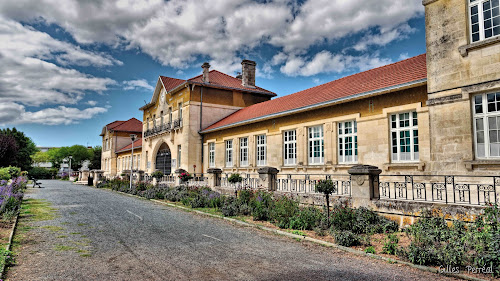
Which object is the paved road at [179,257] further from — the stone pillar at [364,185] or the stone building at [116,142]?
the stone building at [116,142]

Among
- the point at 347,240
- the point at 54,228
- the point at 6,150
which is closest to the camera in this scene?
the point at 347,240

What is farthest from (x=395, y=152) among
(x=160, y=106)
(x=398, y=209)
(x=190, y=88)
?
(x=160, y=106)

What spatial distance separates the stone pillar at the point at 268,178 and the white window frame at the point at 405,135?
200 inches

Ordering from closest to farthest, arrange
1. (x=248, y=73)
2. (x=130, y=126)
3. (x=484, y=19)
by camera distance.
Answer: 1. (x=484, y=19)
2. (x=248, y=73)
3. (x=130, y=126)

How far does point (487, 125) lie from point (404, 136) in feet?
11.5

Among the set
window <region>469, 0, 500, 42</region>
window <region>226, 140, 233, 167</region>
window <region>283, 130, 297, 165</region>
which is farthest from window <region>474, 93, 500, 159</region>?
window <region>226, 140, 233, 167</region>

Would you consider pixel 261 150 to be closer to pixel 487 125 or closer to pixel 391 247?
pixel 487 125

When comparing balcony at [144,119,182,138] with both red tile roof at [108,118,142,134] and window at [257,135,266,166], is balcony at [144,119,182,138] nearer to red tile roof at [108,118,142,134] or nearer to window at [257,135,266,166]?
window at [257,135,266,166]

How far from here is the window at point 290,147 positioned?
59.9 feet

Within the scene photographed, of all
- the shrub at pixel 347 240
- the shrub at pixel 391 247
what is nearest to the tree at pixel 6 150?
the shrub at pixel 347 240

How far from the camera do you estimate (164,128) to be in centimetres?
3197

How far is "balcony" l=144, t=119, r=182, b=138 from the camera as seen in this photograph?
1148 inches

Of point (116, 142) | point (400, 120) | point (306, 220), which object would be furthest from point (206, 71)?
point (116, 142)

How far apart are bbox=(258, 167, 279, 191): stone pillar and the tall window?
8.48m
